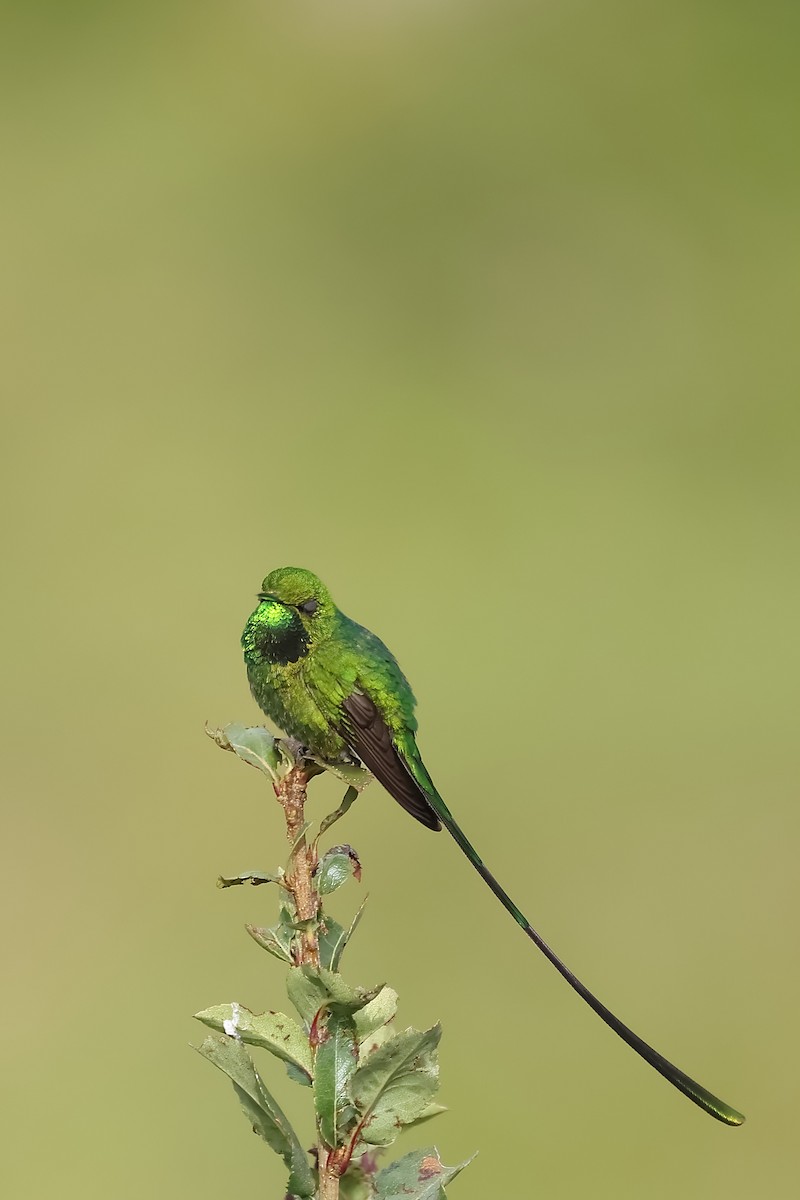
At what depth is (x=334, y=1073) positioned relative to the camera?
43cm

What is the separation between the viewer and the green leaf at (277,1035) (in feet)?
1.42

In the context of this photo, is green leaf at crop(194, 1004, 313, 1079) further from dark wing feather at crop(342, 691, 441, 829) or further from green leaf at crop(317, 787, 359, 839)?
dark wing feather at crop(342, 691, 441, 829)

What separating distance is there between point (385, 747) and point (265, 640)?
0.10 m

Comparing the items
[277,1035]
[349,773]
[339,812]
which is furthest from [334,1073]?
[349,773]

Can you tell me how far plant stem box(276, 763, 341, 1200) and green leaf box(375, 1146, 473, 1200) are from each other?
1.2 inches

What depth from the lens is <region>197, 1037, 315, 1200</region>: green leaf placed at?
42cm

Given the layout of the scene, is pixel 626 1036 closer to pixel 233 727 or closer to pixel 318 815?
pixel 233 727

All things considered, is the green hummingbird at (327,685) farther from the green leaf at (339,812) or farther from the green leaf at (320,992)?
the green leaf at (320,992)

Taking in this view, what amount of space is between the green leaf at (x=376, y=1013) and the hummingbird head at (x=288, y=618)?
29 centimetres

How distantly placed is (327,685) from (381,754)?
6 cm

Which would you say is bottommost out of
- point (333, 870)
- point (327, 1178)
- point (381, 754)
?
point (327, 1178)

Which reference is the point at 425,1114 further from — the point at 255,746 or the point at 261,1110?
the point at 255,746

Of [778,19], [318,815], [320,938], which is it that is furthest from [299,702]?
[778,19]

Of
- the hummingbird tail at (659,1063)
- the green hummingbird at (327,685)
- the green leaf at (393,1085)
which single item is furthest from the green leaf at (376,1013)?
the green hummingbird at (327,685)
